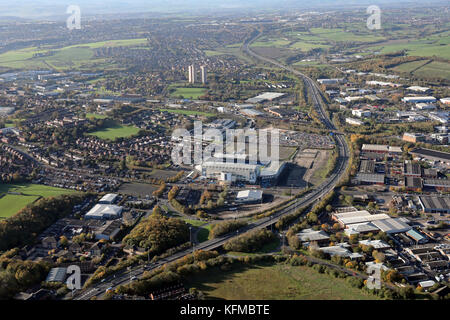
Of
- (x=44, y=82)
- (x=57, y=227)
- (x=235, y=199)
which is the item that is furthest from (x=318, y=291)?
(x=44, y=82)

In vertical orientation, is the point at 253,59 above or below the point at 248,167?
above

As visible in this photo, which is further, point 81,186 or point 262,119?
point 262,119

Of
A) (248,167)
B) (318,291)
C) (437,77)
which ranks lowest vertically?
(318,291)

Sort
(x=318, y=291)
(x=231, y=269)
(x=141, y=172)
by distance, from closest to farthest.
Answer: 1. (x=318, y=291)
2. (x=231, y=269)
3. (x=141, y=172)

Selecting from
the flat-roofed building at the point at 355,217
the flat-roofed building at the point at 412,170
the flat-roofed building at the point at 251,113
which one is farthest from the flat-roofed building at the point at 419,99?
the flat-roofed building at the point at 355,217

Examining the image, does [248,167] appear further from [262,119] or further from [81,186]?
[262,119]

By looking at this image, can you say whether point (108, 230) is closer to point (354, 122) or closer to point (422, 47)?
point (354, 122)
